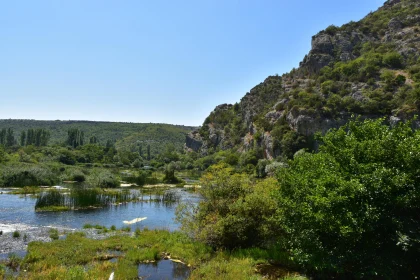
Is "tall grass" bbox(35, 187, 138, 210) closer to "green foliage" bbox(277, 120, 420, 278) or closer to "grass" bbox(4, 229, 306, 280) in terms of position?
"grass" bbox(4, 229, 306, 280)

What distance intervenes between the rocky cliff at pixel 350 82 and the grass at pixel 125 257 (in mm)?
79457

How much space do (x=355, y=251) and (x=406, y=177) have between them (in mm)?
4073

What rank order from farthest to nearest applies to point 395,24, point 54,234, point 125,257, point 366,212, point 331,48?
point 331,48
point 395,24
point 54,234
point 125,257
point 366,212

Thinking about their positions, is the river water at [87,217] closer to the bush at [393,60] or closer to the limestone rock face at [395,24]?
the bush at [393,60]

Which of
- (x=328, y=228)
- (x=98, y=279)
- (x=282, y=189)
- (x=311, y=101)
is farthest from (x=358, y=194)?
(x=311, y=101)

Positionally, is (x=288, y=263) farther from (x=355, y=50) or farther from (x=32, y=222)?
(x=355, y=50)

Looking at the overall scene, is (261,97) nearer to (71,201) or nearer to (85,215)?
(71,201)

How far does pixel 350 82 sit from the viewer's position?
4345 inches

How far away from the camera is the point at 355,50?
134000 mm

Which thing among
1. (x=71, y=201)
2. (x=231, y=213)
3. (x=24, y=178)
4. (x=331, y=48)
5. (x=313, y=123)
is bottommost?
(x=71, y=201)

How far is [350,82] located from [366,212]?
108056 mm

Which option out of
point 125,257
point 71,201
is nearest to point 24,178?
point 71,201

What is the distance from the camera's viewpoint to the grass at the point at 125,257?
17750 millimetres

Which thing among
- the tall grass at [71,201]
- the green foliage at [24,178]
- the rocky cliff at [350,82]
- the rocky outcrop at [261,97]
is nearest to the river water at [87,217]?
the tall grass at [71,201]
